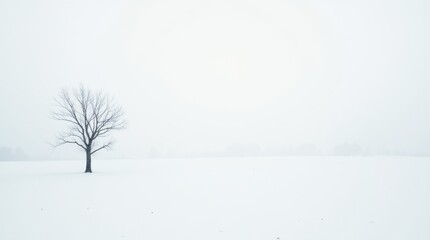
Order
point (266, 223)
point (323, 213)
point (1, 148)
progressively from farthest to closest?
point (1, 148) → point (323, 213) → point (266, 223)

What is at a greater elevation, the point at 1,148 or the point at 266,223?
the point at 1,148

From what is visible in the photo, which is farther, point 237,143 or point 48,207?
point 237,143

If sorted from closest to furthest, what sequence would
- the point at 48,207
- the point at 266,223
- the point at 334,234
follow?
1. the point at 334,234
2. the point at 266,223
3. the point at 48,207

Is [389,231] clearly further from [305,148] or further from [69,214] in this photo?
[305,148]

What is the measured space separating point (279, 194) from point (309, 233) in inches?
291

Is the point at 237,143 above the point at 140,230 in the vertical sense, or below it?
above

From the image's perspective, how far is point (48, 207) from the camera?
14000mm

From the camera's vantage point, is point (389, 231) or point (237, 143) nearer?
point (389, 231)

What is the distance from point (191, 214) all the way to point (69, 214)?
5496mm

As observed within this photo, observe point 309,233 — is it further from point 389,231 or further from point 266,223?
point 389,231

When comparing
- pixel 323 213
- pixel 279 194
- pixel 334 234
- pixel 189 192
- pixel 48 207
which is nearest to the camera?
pixel 334 234

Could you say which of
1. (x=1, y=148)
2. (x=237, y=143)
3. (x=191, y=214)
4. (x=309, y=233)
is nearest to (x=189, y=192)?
(x=191, y=214)

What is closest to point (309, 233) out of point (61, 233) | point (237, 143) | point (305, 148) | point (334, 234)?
point (334, 234)

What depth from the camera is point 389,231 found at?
9.84 meters
